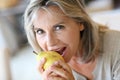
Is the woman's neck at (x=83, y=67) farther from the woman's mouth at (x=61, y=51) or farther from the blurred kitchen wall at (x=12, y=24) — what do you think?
the blurred kitchen wall at (x=12, y=24)

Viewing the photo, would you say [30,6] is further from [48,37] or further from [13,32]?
[13,32]

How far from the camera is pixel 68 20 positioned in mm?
905

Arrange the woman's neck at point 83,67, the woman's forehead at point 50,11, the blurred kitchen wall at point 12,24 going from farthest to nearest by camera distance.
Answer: the blurred kitchen wall at point 12,24, the woman's neck at point 83,67, the woman's forehead at point 50,11

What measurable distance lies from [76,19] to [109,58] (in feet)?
0.65

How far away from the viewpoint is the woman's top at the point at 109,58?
96cm

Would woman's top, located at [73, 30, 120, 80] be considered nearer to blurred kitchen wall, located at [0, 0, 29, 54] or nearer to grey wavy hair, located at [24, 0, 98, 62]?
grey wavy hair, located at [24, 0, 98, 62]

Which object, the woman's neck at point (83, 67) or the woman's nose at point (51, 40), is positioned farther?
the woman's neck at point (83, 67)

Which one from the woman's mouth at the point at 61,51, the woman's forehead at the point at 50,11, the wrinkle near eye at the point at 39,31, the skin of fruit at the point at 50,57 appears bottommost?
the skin of fruit at the point at 50,57

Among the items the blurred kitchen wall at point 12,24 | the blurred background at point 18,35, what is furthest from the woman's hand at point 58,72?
the blurred kitchen wall at point 12,24

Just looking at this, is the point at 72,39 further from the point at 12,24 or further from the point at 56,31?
the point at 12,24

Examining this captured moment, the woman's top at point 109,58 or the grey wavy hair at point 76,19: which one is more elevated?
the grey wavy hair at point 76,19

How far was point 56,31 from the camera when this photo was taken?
2.93ft

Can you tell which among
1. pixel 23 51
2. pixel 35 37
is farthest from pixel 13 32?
pixel 35 37

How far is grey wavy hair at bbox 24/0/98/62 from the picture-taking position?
0.88 m
